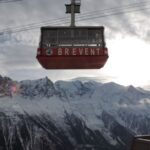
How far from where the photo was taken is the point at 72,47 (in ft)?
87.4

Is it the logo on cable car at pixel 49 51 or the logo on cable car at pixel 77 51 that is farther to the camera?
the logo on cable car at pixel 49 51

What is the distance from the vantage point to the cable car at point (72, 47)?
2552cm

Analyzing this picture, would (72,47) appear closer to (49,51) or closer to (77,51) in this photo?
(77,51)

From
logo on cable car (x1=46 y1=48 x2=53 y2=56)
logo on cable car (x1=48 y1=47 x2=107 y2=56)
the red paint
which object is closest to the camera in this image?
the red paint

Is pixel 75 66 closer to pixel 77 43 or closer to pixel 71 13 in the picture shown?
pixel 77 43

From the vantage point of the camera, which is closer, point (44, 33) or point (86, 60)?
point (86, 60)

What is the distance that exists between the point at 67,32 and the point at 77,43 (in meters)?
1.31

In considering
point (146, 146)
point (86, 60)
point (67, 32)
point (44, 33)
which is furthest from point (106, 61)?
point (146, 146)

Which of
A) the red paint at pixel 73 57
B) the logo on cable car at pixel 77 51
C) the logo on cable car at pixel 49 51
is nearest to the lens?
the red paint at pixel 73 57

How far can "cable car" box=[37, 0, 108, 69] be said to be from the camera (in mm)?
25516

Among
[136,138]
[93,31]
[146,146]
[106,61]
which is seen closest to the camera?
[146,146]

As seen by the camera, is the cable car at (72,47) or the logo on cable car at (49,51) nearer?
the cable car at (72,47)

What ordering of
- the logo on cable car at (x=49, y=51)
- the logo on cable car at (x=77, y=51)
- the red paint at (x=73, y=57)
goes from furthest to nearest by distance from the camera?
the logo on cable car at (x=49, y=51), the logo on cable car at (x=77, y=51), the red paint at (x=73, y=57)

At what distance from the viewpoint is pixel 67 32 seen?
26.2 meters
